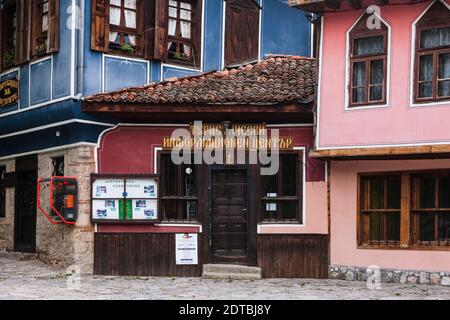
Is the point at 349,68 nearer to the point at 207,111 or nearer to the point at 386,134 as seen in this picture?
the point at 386,134

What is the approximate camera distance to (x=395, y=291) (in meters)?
13.6

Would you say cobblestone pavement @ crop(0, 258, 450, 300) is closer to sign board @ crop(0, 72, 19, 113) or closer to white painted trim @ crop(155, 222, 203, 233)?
white painted trim @ crop(155, 222, 203, 233)

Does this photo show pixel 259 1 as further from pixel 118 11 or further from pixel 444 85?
pixel 444 85

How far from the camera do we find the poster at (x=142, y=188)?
16094 millimetres

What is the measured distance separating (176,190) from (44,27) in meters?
4.54

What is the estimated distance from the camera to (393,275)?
49.2 feet

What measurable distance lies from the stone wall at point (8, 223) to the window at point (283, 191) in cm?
639

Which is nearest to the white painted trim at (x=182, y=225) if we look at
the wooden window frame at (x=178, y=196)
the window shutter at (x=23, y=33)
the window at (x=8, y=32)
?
the wooden window frame at (x=178, y=196)

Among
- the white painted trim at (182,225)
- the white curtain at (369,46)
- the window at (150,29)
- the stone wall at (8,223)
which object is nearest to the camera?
the white curtain at (369,46)

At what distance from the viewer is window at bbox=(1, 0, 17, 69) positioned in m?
18.5

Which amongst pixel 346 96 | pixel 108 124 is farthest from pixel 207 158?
pixel 346 96

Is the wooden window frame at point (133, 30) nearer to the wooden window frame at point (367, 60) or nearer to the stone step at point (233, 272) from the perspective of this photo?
the wooden window frame at point (367, 60)

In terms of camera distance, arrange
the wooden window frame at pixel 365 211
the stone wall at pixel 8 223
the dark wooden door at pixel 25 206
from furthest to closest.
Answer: the stone wall at pixel 8 223, the dark wooden door at pixel 25 206, the wooden window frame at pixel 365 211
